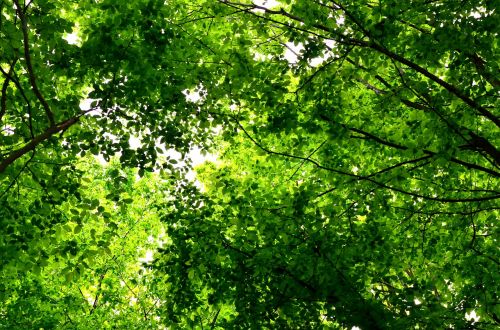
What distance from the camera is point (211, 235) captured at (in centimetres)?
646

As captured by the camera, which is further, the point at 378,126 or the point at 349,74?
the point at 378,126

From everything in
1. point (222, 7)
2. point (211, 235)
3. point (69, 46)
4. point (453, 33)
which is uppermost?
point (222, 7)

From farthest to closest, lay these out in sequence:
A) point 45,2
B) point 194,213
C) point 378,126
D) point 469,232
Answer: point 378,126 < point 469,232 < point 194,213 < point 45,2

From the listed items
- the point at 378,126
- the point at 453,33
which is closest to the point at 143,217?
the point at 378,126

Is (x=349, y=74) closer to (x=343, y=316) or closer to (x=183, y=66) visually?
(x=183, y=66)

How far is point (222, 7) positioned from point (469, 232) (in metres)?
5.89

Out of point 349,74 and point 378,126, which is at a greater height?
point 378,126

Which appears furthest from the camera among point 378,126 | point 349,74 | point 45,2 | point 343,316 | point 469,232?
point 378,126

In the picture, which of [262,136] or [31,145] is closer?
[31,145]

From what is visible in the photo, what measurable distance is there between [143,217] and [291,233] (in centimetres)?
1089

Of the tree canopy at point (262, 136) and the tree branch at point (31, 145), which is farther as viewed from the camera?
the tree canopy at point (262, 136)

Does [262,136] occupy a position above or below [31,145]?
above

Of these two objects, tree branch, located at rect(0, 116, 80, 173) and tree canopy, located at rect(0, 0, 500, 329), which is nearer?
tree branch, located at rect(0, 116, 80, 173)

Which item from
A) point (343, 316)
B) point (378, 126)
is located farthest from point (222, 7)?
point (343, 316)
